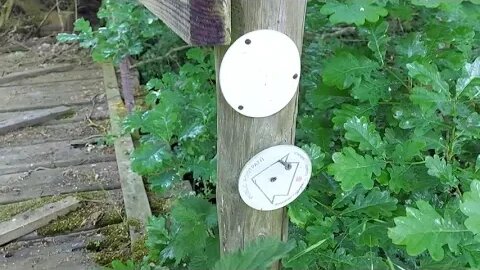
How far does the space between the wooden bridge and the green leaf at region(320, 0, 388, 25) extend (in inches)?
45.2

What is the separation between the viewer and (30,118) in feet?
11.6

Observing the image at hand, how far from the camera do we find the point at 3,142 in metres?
3.35

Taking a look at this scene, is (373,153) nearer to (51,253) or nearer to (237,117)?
(237,117)

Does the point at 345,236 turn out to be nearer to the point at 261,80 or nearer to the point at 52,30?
the point at 261,80

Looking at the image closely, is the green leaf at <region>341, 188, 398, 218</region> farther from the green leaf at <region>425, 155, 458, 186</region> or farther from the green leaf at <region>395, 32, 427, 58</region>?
the green leaf at <region>395, 32, 427, 58</region>

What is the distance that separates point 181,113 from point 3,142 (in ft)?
6.06

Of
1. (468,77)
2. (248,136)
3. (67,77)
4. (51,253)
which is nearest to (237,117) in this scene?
(248,136)

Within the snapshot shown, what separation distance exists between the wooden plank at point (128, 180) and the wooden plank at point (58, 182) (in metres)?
0.07

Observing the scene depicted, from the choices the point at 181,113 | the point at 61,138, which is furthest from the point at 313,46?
the point at 61,138

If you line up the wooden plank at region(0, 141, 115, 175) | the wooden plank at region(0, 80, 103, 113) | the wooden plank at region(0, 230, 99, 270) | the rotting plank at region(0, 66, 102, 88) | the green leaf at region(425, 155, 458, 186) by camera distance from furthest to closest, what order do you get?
1. the rotting plank at region(0, 66, 102, 88)
2. the wooden plank at region(0, 80, 103, 113)
3. the wooden plank at region(0, 141, 115, 175)
4. the wooden plank at region(0, 230, 99, 270)
5. the green leaf at region(425, 155, 458, 186)

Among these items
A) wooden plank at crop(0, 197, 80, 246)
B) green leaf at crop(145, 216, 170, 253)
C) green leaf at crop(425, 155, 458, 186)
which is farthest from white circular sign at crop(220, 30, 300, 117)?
wooden plank at crop(0, 197, 80, 246)

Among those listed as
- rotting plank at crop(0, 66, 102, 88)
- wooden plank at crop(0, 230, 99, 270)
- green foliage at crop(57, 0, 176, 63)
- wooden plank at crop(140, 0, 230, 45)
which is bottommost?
rotting plank at crop(0, 66, 102, 88)

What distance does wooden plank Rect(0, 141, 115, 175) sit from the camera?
3010mm

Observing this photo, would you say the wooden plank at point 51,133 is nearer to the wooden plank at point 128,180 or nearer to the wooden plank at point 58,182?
the wooden plank at point 128,180
